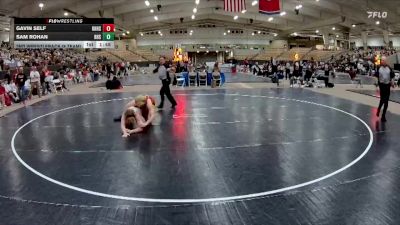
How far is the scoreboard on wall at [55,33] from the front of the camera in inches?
591

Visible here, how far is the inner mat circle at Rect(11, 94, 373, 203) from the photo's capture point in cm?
559

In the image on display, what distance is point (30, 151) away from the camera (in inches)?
310

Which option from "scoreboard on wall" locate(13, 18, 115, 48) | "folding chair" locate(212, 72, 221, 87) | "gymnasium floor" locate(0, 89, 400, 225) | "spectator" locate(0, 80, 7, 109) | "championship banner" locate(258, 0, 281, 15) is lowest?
"gymnasium floor" locate(0, 89, 400, 225)

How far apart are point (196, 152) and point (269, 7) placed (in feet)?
48.8

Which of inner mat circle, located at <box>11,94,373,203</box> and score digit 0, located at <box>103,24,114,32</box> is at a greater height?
score digit 0, located at <box>103,24,114,32</box>

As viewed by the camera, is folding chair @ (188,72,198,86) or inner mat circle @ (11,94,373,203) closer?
inner mat circle @ (11,94,373,203)

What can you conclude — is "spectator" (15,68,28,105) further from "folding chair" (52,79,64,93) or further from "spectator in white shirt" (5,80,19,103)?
"folding chair" (52,79,64,93)

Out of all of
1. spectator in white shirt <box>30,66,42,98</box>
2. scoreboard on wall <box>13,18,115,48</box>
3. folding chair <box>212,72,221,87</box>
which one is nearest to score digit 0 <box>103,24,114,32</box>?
scoreboard on wall <box>13,18,115,48</box>

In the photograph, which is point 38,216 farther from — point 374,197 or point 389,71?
point 389,71

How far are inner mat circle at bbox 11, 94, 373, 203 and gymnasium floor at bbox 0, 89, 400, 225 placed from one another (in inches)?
0.9

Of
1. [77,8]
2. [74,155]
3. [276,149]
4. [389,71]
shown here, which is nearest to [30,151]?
[74,155]

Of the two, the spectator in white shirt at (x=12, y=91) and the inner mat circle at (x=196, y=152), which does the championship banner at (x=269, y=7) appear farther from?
the spectator in white shirt at (x=12, y=91)

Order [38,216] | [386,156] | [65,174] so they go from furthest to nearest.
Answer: [386,156] < [65,174] < [38,216]

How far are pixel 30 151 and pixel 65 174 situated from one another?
6.83 ft
